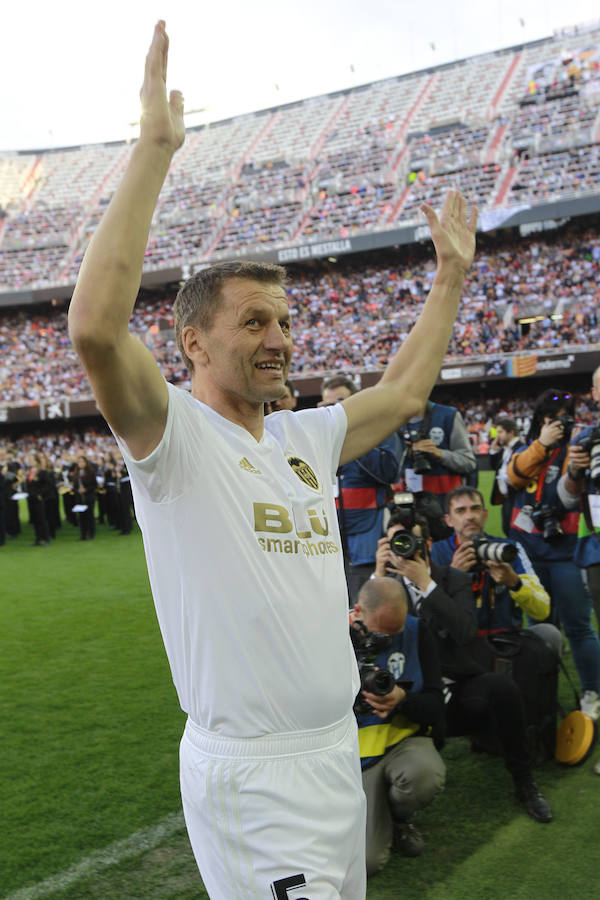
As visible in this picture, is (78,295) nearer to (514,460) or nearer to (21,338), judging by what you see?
(514,460)

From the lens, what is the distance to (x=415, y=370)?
208 cm

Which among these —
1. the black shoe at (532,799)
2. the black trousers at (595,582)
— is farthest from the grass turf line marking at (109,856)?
the black trousers at (595,582)

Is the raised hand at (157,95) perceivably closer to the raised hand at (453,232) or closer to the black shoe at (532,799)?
the raised hand at (453,232)

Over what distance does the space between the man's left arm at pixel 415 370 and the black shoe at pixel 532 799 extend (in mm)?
2392

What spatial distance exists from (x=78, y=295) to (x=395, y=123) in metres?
42.2

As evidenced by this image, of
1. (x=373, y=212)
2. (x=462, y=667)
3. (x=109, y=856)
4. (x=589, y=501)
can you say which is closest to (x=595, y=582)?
(x=589, y=501)

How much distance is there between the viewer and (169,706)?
211 inches

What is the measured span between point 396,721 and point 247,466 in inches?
89.7

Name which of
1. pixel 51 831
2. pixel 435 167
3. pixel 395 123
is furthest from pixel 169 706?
pixel 395 123

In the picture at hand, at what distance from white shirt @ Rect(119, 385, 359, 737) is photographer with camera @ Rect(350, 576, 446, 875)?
1.61 m

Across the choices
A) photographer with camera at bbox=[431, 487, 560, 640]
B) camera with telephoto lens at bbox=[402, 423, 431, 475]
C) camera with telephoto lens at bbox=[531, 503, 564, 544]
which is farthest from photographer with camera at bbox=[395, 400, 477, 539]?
camera with telephoto lens at bbox=[531, 503, 564, 544]

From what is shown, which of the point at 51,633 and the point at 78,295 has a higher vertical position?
the point at 78,295

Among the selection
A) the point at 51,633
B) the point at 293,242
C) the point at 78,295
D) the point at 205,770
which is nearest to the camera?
the point at 78,295

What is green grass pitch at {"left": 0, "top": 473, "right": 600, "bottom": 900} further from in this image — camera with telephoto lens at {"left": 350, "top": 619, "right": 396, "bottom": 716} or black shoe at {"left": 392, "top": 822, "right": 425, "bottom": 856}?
camera with telephoto lens at {"left": 350, "top": 619, "right": 396, "bottom": 716}
